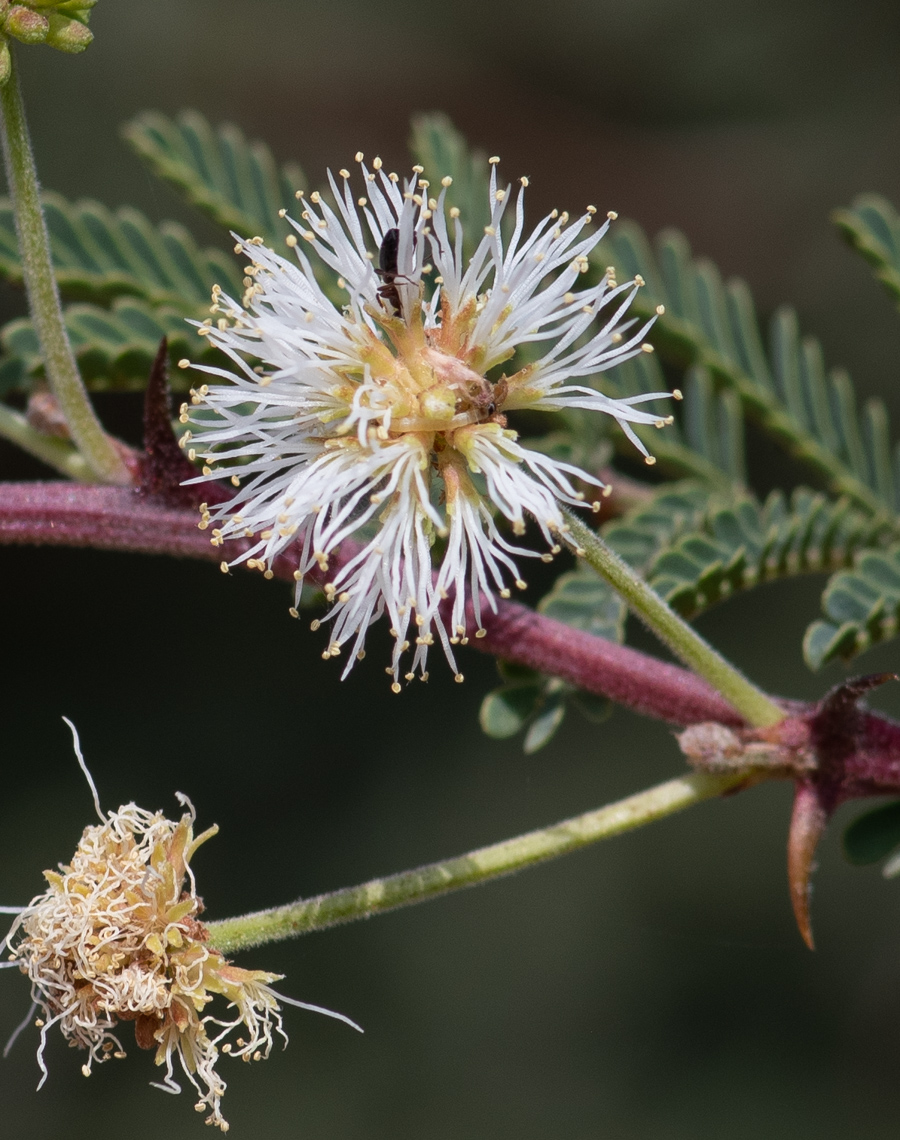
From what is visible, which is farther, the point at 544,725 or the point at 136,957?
the point at 544,725

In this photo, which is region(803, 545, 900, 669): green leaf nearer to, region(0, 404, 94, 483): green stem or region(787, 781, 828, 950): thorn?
region(787, 781, 828, 950): thorn

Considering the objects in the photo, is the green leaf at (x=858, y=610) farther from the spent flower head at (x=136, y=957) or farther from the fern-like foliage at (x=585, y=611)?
the spent flower head at (x=136, y=957)

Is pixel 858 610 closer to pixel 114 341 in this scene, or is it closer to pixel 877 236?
pixel 877 236

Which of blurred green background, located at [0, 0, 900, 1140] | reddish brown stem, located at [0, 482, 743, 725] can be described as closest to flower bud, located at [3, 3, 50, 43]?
reddish brown stem, located at [0, 482, 743, 725]

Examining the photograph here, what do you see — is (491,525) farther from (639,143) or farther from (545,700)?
(639,143)

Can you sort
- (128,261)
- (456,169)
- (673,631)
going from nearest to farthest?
(673,631)
(128,261)
(456,169)

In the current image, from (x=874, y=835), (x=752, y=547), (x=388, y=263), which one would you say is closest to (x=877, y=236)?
(x=752, y=547)

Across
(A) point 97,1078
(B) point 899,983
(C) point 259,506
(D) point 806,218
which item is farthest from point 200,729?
(C) point 259,506
